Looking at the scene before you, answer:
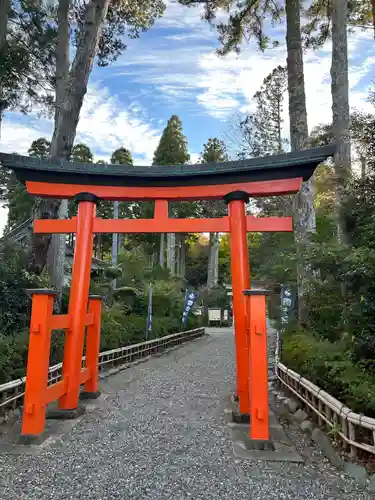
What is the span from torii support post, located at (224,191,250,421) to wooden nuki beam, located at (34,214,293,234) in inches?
5.9

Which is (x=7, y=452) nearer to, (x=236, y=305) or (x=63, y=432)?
(x=63, y=432)

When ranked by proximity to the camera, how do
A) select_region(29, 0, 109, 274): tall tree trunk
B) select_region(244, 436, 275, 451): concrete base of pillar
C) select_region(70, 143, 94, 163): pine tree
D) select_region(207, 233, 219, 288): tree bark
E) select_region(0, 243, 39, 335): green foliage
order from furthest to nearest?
select_region(207, 233, 219, 288): tree bark → select_region(70, 143, 94, 163): pine tree → select_region(29, 0, 109, 274): tall tree trunk → select_region(0, 243, 39, 335): green foliage → select_region(244, 436, 275, 451): concrete base of pillar

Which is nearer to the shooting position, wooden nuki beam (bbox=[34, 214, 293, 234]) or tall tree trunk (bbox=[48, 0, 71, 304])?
wooden nuki beam (bbox=[34, 214, 293, 234])

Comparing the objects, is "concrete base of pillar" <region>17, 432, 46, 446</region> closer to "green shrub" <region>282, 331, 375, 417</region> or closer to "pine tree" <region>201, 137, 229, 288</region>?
"green shrub" <region>282, 331, 375, 417</region>

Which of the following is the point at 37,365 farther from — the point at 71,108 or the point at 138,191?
the point at 71,108

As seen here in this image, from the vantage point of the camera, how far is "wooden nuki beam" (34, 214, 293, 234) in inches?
223

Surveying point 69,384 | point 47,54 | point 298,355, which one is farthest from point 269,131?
point 69,384

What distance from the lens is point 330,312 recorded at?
295 inches

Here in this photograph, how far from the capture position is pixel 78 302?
5602 millimetres

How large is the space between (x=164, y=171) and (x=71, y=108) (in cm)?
423

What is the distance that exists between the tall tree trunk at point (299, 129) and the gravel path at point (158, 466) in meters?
3.49

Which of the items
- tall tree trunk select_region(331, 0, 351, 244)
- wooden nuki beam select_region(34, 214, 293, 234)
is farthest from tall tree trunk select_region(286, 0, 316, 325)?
wooden nuki beam select_region(34, 214, 293, 234)

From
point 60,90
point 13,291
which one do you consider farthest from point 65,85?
point 13,291

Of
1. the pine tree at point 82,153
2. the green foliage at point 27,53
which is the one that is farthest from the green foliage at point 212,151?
the green foliage at point 27,53
